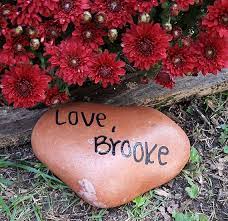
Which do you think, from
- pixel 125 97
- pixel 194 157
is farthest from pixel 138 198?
pixel 125 97

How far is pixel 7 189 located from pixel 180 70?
2.61 feet

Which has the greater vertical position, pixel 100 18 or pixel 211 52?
pixel 100 18

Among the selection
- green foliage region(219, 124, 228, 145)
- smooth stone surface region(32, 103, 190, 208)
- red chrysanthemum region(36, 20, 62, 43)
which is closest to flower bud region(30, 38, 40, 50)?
red chrysanthemum region(36, 20, 62, 43)

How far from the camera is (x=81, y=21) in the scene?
167cm

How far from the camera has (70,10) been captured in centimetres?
163

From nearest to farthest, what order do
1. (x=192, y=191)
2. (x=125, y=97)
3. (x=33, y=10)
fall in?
(x=33, y=10)
(x=192, y=191)
(x=125, y=97)

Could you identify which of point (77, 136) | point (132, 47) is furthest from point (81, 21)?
point (77, 136)

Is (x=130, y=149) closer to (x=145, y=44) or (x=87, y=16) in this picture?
(x=145, y=44)

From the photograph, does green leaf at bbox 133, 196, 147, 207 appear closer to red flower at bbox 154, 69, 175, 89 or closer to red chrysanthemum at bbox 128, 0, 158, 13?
red flower at bbox 154, 69, 175, 89

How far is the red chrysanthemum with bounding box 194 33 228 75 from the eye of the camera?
1743mm

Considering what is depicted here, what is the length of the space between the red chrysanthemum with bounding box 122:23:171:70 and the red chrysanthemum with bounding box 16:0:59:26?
253 millimetres

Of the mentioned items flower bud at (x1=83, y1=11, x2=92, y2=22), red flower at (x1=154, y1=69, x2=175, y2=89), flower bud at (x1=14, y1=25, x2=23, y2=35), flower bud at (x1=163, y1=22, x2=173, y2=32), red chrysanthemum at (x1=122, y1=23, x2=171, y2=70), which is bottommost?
red flower at (x1=154, y1=69, x2=175, y2=89)

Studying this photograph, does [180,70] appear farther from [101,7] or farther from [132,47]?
[101,7]

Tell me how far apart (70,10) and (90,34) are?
116 millimetres
